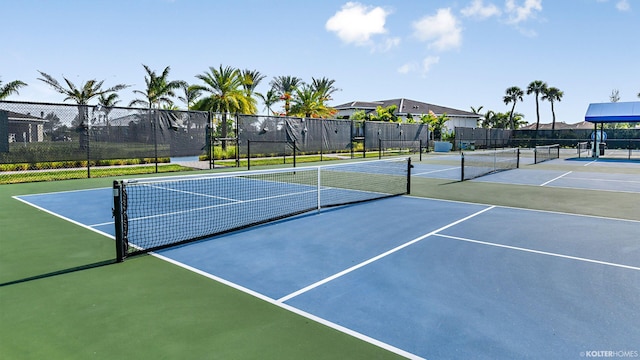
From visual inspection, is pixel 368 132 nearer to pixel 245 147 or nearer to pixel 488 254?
pixel 245 147

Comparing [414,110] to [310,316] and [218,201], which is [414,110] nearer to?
[218,201]

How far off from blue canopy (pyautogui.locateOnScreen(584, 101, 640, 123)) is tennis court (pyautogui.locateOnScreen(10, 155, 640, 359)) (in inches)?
941

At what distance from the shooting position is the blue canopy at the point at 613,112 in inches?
1106

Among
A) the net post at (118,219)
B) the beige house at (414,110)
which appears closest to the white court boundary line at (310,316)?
the net post at (118,219)

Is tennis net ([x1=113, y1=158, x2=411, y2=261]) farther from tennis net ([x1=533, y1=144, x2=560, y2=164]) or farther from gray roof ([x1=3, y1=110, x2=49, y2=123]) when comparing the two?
tennis net ([x1=533, y1=144, x2=560, y2=164])

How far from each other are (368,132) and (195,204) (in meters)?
22.0

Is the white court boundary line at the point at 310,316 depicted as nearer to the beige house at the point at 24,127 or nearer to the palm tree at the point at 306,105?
the beige house at the point at 24,127

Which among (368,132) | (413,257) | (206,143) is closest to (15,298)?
(413,257)

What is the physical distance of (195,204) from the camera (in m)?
10.4

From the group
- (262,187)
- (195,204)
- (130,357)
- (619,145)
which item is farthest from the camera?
(619,145)

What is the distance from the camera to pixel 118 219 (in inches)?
230

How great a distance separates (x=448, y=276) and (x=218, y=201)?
7175mm

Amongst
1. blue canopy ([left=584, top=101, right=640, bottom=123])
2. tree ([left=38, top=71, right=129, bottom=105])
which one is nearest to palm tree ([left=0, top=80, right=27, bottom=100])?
tree ([left=38, top=71, right=129, bottom=105])

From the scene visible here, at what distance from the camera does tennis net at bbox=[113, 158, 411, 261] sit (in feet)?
22.6
